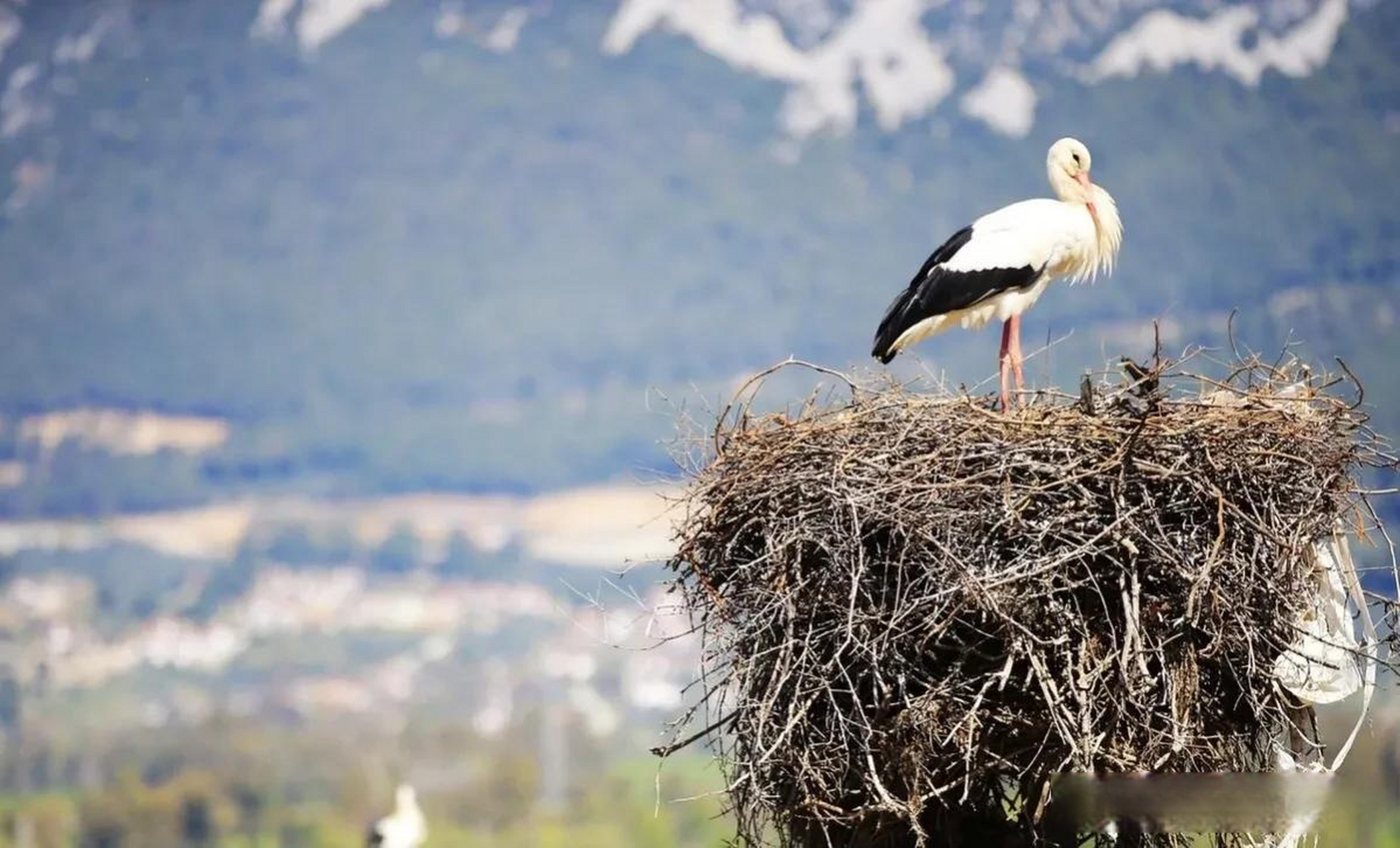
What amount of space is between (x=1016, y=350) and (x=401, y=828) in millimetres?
14050

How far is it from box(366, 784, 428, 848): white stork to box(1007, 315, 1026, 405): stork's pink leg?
13.5 m

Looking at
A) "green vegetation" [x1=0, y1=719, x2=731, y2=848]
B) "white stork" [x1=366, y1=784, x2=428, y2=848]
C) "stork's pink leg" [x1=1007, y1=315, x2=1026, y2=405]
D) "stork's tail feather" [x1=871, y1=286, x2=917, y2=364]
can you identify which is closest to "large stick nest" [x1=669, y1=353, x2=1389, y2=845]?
"stork's tail feather" [x1=871, y1=286, x2=917, y2=364]

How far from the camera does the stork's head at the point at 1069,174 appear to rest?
13023 mm

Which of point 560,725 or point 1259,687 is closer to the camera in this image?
point 1259,687

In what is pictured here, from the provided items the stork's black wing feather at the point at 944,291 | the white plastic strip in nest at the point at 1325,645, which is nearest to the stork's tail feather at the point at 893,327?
the stork's black wing feather at the point at 944,291

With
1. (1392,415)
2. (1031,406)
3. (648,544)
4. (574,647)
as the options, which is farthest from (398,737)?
(1031,406)

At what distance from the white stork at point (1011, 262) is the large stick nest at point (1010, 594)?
2.48 metres

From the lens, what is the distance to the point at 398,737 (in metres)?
126

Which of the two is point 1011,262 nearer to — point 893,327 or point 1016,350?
point 1016,350

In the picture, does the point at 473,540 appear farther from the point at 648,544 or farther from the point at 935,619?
the point at 935,619

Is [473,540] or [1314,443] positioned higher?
[473,540]

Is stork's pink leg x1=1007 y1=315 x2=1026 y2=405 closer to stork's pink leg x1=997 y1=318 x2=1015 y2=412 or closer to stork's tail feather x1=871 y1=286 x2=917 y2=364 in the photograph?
stork's pink leg x1=997 y1=318 x2=1015 y2=412

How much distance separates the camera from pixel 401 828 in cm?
2491

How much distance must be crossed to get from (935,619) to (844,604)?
478mm
